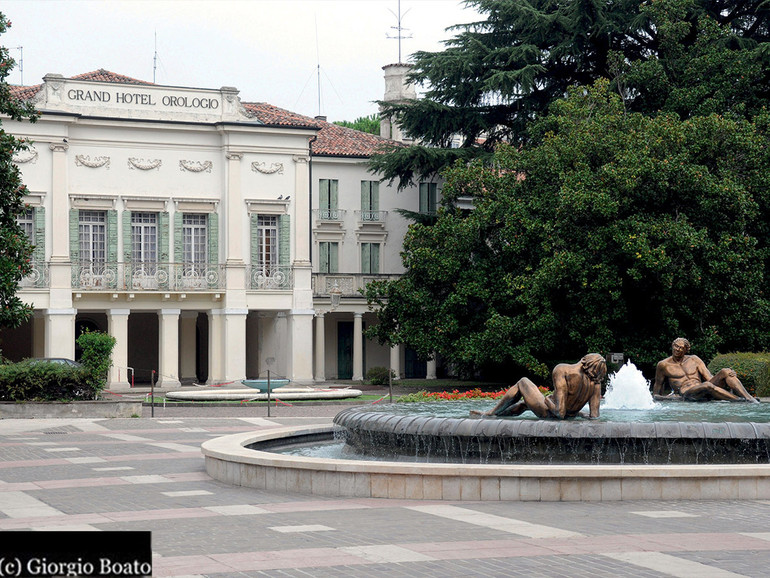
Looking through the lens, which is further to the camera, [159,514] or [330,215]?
[330,215]

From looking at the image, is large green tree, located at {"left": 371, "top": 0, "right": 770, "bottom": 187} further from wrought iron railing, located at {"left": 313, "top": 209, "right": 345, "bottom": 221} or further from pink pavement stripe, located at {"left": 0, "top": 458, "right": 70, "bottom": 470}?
pink pavement stripe, located at {"left": 0, "top": 458, "right": 70, "bottom": 470}

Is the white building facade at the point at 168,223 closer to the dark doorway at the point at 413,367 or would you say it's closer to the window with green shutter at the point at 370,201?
the window with green shutter at the point at 370,201

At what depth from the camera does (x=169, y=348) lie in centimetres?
4216

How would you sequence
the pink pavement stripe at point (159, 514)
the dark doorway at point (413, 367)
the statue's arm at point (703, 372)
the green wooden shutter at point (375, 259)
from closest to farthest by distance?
the pink pavement stripe at point (159, 514)
the statue's arm at point (703, 372)
the green wooden shutter at point (375, 259)
the dark doorway at point (413, 367)

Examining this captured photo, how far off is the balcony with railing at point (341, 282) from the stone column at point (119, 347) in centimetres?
892

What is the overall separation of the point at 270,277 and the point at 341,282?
5.04 metres

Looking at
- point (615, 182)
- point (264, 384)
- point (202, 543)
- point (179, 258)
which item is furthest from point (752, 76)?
point (202, 543)

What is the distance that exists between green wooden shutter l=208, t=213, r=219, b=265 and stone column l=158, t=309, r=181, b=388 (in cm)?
240

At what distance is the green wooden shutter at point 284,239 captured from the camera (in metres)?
43.8

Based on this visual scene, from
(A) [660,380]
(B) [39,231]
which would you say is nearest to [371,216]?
(B) [39,231]

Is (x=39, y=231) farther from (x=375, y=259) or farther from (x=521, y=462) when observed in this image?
(x=521, y=462)

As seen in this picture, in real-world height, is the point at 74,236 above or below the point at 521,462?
above

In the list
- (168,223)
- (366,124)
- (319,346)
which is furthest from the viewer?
(366,124)

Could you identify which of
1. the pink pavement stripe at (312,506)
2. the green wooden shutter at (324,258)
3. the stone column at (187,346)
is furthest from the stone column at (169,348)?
the pink pavement stripe at (312,506)
